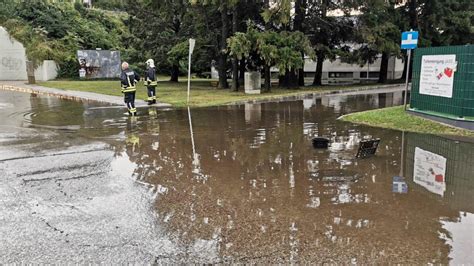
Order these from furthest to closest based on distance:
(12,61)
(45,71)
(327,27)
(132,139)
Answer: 1. (12,61)
2. (45,71)
3. (327,27)
4. (132,139)

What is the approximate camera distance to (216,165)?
7824 millimetres

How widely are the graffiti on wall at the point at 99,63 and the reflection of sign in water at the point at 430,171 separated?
107 feet

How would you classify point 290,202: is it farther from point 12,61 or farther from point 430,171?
point 12,61

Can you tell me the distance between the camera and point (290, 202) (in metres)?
5.72

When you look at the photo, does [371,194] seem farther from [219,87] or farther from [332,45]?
[332,45]

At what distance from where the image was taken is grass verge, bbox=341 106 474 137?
35.8ft

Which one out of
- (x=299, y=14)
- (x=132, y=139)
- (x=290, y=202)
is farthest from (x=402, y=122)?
(x=299, y=14)

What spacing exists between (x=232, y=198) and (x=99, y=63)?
33.8m

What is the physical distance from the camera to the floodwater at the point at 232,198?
14.1ft

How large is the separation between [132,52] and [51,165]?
3082 centimetres

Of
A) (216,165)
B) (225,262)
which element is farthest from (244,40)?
(225,262)

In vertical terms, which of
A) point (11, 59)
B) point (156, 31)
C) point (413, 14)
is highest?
point (413, 14)

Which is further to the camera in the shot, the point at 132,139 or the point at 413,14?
the point at 413,14

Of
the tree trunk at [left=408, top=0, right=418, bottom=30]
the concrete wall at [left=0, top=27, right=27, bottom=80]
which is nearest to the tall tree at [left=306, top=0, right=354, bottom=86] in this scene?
the tree trunk at [left=408, top=0, right=418, bottom=30]
